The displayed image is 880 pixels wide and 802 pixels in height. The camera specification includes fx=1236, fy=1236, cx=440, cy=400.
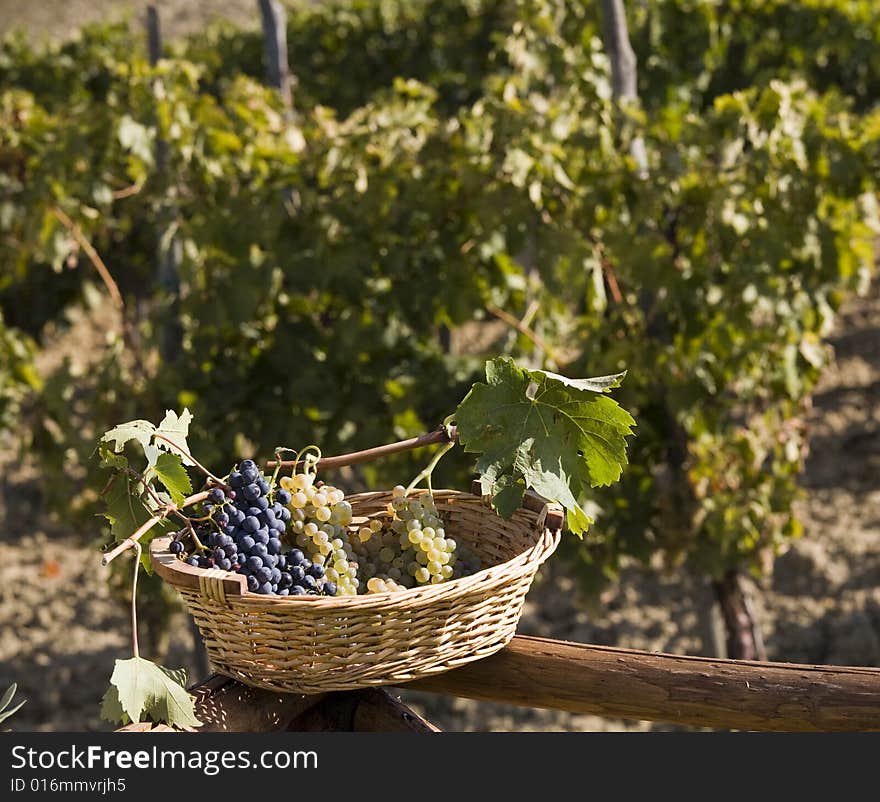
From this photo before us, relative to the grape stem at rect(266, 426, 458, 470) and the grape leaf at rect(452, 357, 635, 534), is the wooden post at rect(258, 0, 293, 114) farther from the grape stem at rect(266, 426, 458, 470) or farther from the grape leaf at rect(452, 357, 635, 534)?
the grape leaf at rect(452, 357, 635, 534)

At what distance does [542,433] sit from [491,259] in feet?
6.49

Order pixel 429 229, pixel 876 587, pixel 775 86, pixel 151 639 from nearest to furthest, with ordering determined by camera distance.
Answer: pixel 775 86 → pixel 429 229 → pixel 151 639 → pixel 876 587

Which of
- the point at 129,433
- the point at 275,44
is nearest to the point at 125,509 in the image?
the point at 129,433

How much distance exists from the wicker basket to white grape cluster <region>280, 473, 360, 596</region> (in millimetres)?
119

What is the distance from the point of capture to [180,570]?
4.34 ft

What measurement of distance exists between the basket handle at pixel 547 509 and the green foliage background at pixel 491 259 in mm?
1528

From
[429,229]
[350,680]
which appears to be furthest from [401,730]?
[429,229]

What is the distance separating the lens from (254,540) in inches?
54.6

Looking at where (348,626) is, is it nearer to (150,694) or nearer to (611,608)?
(150,694)

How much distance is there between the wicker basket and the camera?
4.28ft

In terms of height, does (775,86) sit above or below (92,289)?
above

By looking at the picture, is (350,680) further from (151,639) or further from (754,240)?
(151,639)

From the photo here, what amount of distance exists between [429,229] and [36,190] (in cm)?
115

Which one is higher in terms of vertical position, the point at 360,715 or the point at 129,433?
the point at 129,433
